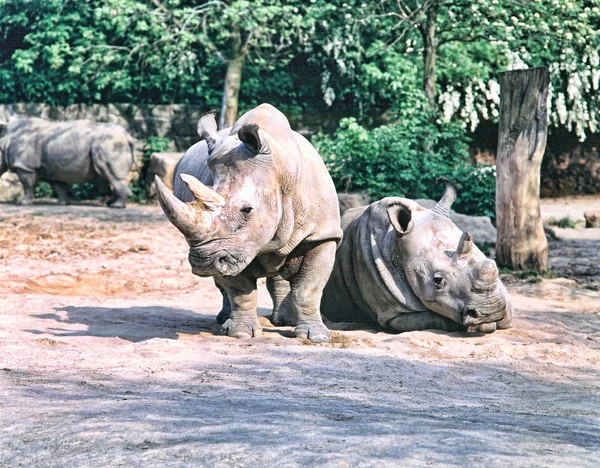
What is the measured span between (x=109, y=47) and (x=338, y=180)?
5.26 metres

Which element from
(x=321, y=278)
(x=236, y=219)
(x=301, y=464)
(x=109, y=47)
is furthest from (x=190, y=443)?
(x=109, y=47)

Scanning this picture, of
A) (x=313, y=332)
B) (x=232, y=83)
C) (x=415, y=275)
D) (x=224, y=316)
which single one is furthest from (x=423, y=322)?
(x=232, y=83)

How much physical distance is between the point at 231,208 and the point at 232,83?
39.5ft

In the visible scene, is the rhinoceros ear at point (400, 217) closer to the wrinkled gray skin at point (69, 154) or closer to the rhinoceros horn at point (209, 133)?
the rhinoceros horn at point (209, 133)

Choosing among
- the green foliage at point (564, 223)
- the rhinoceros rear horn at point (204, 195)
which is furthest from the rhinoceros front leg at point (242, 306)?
the green foliage at point (564, 223)

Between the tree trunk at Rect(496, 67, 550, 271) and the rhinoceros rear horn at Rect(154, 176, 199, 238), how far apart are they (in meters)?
5.22

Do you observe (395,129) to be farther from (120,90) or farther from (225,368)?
(225,368)

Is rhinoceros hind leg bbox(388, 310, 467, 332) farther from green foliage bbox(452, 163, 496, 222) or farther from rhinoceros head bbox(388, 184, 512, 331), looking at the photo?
Result: green foliage bbox(452, 163, 496, 222)

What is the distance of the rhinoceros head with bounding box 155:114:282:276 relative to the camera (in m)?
5.68

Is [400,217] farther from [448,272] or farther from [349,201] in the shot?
[349,201]

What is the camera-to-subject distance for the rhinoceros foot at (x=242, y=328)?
6.50m

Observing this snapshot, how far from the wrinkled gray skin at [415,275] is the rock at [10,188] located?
11698 millimetres

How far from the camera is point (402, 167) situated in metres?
14.8

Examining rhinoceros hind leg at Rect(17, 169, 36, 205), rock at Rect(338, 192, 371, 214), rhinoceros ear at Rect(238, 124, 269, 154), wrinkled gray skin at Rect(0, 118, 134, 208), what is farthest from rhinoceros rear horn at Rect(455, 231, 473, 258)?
rhinoceros hind leg at Rect(17, 169, 36, 205)
